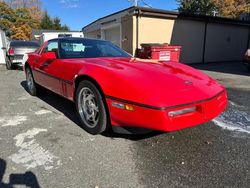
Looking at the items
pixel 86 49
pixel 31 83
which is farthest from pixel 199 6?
pixel 86 49

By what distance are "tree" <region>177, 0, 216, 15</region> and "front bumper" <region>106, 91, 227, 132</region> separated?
33.8 metres

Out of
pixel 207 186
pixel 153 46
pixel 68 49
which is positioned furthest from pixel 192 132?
pixel 153 46

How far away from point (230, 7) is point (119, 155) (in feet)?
117

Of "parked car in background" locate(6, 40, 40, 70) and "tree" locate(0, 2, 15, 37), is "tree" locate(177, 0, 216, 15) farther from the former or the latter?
"tree" locate(0, 2, 15, 37)

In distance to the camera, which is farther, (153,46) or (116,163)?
(153,46)

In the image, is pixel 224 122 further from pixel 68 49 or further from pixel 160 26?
pixel 160 26

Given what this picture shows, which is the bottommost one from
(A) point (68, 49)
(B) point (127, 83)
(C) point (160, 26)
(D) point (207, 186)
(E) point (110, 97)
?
(D) point (207, 186)

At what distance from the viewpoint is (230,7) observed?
104ft

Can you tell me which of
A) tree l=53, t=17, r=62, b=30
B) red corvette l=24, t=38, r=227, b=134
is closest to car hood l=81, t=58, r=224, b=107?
red corvette l=24, t=38, r=227, b=134

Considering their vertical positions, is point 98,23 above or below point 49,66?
above

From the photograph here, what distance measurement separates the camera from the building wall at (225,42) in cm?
1418

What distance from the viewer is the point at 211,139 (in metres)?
2.98

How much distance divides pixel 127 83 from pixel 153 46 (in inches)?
294

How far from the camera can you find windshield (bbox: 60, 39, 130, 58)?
380 centimetres
